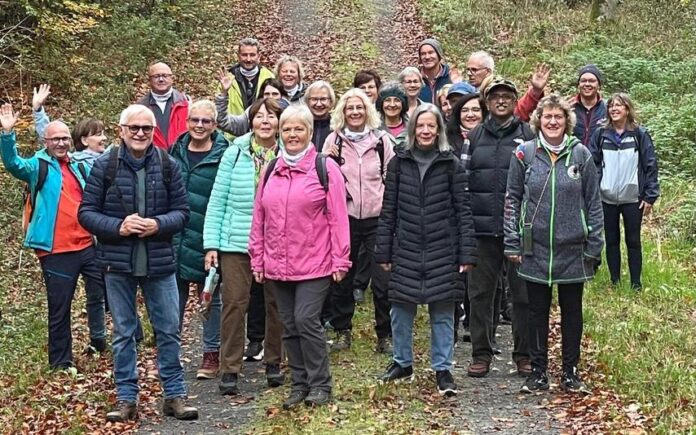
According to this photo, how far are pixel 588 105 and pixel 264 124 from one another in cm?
424

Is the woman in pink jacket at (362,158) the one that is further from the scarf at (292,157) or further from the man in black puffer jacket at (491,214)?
the scarf at (292,157)

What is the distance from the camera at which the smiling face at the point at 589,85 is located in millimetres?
9594

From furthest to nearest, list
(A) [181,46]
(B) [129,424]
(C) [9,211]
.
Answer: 1. (A) [181,46]
2. (C) [9,211]
3. (B) [129,424]

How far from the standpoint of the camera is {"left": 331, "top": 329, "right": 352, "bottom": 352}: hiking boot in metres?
8.25

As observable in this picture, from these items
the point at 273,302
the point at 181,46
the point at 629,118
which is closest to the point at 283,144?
the point at 273,302

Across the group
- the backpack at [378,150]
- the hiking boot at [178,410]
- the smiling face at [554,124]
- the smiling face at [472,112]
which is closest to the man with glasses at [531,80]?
the smiling face at [472,112]

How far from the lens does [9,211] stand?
42.7ft

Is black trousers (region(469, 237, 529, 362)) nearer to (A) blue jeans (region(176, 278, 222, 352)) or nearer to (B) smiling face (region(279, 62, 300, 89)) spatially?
(A) blue jeans (region(176, 278, 222, 352))

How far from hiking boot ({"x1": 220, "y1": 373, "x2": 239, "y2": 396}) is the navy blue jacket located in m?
1.17

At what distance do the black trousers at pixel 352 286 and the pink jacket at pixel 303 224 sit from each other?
3.82ft

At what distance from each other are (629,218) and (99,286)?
552 centimetres

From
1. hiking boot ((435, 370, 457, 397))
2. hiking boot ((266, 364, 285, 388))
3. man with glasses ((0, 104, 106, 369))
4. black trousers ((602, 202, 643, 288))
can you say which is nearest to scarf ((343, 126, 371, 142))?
hiking boot ((266, 364, 285, 388))

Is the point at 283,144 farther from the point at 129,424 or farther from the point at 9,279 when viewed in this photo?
the point at 9,279

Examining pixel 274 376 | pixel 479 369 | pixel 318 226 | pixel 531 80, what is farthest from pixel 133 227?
pixel 531 80
